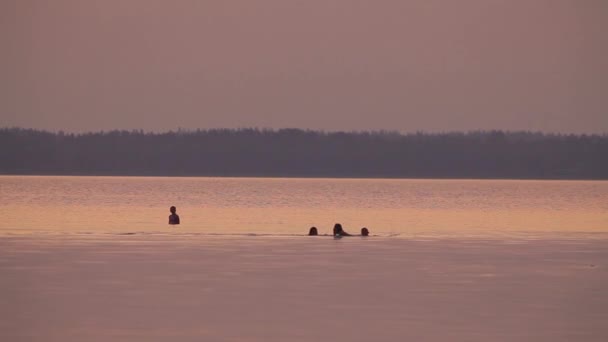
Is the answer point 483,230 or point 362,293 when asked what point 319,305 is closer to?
point 362,293

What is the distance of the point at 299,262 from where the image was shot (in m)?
33.1

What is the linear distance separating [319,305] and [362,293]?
2.30m

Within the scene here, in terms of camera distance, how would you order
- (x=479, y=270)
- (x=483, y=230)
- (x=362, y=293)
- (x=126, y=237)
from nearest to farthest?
(x=362, y=293) < (x=479, y=270) < (x=126, y=237) < (x=483, y=230)

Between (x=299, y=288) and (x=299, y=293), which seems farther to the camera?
(x=299, y=288)

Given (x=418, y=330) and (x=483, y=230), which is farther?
(x=483, y=230)

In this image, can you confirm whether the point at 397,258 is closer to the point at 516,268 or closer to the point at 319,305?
the point at 516,268

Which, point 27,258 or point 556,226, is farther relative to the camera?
point 556,226

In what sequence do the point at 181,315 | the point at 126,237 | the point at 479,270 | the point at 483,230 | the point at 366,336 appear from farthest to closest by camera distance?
the point at 483,230, the point at 126,237, the point at 479,270, the point at 181,315, the point at 366,336

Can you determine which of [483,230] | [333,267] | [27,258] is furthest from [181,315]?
[483,230]

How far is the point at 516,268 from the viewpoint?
3186cm

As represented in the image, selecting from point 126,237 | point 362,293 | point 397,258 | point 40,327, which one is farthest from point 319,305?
point 126,237

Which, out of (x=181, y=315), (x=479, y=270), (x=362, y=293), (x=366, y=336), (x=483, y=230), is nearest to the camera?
(x=366, y=336)

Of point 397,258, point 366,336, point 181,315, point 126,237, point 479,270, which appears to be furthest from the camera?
point 126,237

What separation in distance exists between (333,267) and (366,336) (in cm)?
1135
